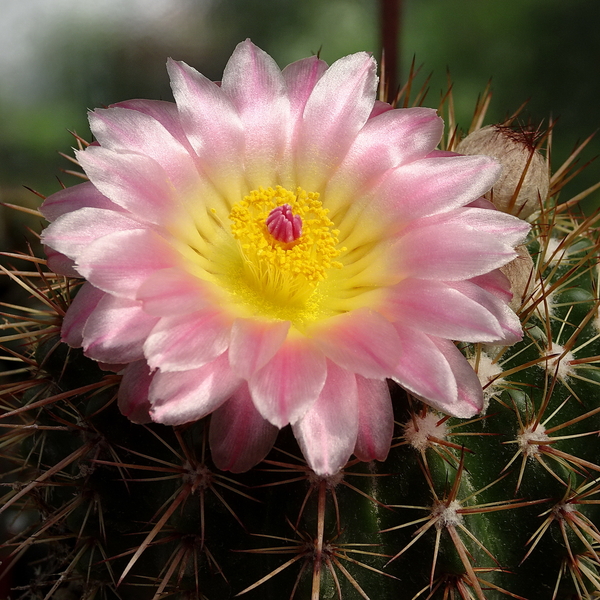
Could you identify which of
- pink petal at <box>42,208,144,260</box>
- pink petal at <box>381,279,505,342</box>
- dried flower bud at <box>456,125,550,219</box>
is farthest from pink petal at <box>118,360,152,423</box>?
dried flower bud at <box>456,125,550,219</box>

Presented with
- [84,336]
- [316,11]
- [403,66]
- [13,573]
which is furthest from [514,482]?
[316,11]

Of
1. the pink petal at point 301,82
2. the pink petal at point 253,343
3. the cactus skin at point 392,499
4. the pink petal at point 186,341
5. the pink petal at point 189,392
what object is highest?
the pink petal at point 301,82

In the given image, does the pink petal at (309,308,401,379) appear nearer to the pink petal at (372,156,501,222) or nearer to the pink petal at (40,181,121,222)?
the pink petal at (372,156,501,222)

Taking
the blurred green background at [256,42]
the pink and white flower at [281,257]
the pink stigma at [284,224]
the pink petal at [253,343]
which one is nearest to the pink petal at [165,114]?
the pink and white flower at [281,257]

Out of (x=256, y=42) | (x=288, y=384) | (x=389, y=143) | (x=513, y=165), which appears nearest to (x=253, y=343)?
(x=288, y=384)

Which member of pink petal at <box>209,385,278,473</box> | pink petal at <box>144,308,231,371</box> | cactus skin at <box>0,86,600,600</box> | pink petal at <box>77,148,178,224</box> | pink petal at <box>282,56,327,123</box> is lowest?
cactus skin at <box>0,86,600,600</box>

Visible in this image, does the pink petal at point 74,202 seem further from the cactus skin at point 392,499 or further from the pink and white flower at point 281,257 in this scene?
the cactus skin at point 392,499
